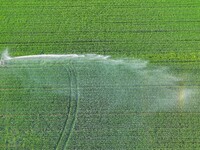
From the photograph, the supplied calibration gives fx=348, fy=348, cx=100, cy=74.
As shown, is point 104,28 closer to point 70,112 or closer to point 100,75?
point 100,75

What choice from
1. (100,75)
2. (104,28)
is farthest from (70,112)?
(104,28)

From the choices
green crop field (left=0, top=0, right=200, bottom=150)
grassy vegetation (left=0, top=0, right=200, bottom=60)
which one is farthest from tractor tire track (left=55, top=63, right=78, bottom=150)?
grassy vegetation (left=0, top=0, right=200, bottom=60)

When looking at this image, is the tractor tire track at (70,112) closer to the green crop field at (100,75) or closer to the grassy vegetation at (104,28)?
the green crop field at (100,75)

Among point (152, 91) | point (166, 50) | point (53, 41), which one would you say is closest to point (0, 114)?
point (53, 41)

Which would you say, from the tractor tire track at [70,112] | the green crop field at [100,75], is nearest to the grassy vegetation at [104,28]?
the green crop field at [100,75]

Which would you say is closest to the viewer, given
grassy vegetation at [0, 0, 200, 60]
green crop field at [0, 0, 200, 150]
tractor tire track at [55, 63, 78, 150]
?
tractor tire track at [55, 63, 78, 150]

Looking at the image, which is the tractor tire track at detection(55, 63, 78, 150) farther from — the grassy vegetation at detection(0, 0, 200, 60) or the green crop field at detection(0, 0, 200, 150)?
the grassy vegetation at detection(0, 0, 200, 60)

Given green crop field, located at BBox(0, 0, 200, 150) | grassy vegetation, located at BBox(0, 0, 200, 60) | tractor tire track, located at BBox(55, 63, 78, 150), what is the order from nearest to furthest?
tractor tire track, located at BBox(55, 63, 78, 150) → green crop field, located at BBox(0, 0, 200, 150) → grassy vegetation, located at BBox(0, 0, 200, 60)

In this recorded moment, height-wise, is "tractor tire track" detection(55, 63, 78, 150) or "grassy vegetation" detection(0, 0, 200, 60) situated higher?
"grassy vegetation" detection(0, 0, 200, 60)
